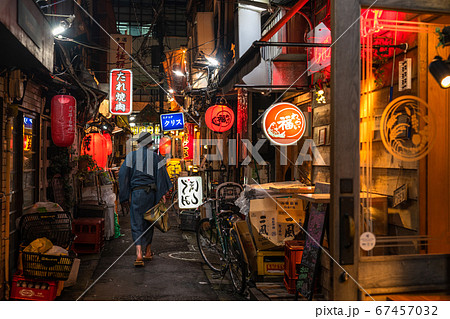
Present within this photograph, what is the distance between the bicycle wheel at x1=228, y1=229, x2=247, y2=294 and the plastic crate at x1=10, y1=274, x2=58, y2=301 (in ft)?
10.5

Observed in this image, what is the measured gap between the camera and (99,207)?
12242mm

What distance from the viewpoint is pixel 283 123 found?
8727 mm

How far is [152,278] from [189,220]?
245 inches

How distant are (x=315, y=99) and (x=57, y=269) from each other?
653 cm

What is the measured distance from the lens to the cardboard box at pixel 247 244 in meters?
7.53

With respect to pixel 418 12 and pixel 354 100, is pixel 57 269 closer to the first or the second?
pixel 354 100

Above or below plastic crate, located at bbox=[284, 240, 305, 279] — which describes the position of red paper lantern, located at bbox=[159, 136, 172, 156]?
above

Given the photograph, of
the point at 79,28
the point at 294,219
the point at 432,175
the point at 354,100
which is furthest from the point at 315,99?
the point at 79,28

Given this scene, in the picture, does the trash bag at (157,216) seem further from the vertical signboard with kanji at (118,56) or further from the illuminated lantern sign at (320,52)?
the vertical signboard with kanji at (118,56)

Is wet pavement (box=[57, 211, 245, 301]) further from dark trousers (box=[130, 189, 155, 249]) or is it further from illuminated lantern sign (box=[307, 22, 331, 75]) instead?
illuminated lantern sign (box=[307, 22, 331, 75])

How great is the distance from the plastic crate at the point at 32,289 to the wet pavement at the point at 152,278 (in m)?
0.44

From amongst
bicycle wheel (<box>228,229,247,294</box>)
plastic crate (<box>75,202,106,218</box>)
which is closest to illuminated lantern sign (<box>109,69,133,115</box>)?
plastic crate (<box>75,202,106,218</box>)

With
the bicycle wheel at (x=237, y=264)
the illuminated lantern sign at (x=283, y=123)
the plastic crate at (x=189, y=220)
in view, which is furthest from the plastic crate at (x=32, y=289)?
the plastic crate at (x=189, y=220)

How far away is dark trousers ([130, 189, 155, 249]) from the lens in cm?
990
